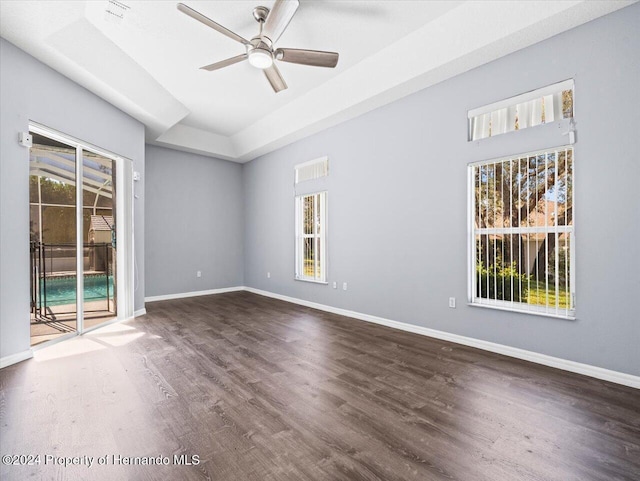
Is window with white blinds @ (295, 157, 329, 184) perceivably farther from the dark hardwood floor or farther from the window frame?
the dark hardwood floor

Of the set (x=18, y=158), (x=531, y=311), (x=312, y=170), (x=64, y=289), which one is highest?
(x=312, y=170)

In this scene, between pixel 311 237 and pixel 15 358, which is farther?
pixel 311 237

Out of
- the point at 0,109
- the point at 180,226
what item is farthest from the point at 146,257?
the point at 0,109

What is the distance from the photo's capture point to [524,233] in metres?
3.21

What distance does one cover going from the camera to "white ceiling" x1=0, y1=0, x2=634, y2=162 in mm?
2820

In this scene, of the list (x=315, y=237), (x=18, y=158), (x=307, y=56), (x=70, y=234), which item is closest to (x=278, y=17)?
(x=307, y=56)

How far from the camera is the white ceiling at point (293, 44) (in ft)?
9.25

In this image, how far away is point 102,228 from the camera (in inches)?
176

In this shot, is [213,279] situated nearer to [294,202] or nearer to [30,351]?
[294,202]

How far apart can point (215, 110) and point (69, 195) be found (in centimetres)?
272

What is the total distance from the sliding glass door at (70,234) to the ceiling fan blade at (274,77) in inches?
98.4

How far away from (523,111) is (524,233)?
123 cm

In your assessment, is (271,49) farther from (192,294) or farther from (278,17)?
(192,294)

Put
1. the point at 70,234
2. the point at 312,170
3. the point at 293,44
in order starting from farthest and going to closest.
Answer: the point at 312,170 → the point at 70,234 → the point at 293,44
